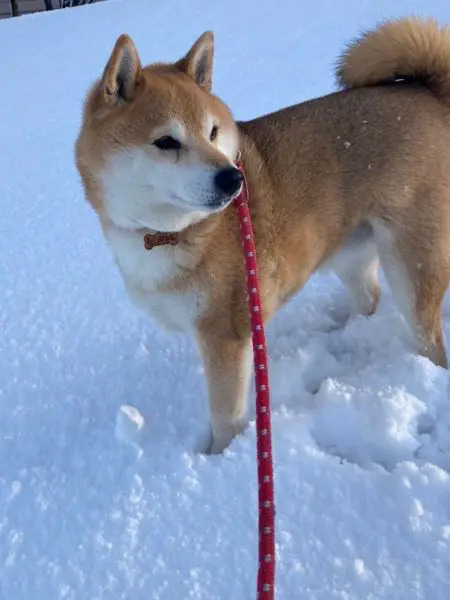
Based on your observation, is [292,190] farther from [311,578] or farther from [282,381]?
[311,578]

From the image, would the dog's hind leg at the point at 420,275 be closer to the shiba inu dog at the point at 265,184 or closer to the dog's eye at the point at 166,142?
the shiba inu dog at the point at 265,184

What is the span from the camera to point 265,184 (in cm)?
217

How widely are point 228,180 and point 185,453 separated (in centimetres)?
95

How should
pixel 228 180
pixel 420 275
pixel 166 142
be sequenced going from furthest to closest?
pixel 420 275
pixel 166 142
pixel 228 180

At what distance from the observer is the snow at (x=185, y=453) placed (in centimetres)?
169

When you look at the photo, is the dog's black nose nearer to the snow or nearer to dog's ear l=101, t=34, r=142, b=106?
dog's ear l=101, t=34, r=142, b=106

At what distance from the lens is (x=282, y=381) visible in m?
2.42

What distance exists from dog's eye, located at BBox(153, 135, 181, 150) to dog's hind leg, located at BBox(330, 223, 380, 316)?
92 centimetres

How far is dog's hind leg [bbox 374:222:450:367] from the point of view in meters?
2.27

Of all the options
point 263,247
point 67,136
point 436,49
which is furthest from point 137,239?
point 67,136

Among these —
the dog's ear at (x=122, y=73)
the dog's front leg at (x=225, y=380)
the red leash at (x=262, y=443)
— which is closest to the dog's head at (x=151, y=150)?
the dog's ear at (x=122, y=73)

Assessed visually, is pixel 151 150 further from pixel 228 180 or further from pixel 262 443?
pixel 262 443

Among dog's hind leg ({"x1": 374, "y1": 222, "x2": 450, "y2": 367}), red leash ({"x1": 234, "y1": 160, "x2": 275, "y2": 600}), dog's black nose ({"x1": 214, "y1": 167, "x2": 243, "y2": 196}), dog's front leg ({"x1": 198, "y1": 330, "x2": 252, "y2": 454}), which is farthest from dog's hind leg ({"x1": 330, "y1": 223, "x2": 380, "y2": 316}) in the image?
dog's black nose ({"x1": 214, "y1": 167, "x2": 243, "y2": 196})

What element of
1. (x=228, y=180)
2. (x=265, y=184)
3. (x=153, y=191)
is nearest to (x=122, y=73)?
(x=153, y=191)
